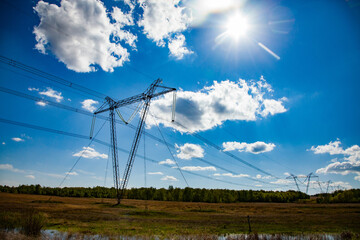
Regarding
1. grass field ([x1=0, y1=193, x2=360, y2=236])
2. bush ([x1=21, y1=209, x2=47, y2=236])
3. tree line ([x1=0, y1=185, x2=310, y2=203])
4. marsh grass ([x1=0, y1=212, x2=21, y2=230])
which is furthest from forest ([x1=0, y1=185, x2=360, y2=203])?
bush ([x1=21, y1=209, x2=47, y2=236])

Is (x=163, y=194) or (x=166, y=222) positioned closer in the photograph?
(x=166, y=222)

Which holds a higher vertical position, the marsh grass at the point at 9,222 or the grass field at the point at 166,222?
the marsh grass at the point at 9,222

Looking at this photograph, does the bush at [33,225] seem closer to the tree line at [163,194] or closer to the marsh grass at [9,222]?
the marsh grass at [9,222]

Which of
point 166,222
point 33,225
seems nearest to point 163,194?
point 166,222

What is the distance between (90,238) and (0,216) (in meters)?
16.2

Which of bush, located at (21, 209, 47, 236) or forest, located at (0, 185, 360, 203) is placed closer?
bush, located at (21, 209, 47, 236)

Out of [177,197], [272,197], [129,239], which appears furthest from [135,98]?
[272,197]

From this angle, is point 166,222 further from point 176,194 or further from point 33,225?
point 176,194

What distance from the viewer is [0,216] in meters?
25.3

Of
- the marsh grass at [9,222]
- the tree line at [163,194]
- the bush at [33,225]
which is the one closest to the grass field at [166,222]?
the bush at [33,225]

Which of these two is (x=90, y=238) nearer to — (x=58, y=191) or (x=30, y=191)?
(x=58, y=191)

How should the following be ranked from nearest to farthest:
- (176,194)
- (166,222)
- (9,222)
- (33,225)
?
(33,225)
(9,222)
(166,222)
(176,194)

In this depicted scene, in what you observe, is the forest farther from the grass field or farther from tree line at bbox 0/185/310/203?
the grass field

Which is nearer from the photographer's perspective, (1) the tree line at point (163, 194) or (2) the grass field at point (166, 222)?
(2) the grass field at point (166, 222)
